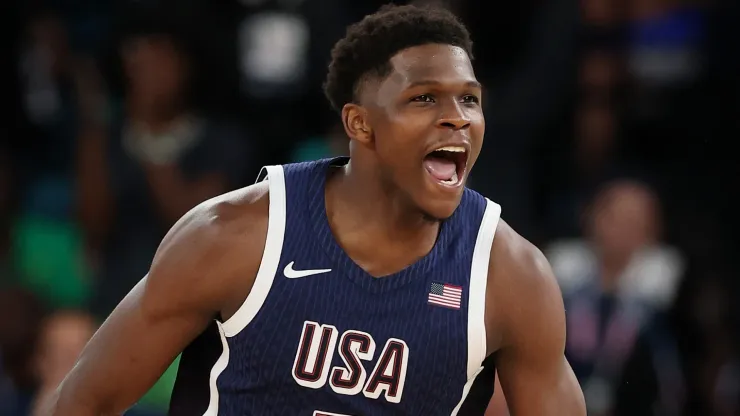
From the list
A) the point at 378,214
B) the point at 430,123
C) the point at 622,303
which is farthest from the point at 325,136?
the point at 430,123

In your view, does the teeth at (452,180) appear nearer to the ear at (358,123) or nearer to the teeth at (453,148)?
the teeth at (453,148)

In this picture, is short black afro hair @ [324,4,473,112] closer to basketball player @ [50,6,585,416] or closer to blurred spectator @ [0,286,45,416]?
basketball player @ [50,6,585,416]

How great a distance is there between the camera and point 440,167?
11.2 feet

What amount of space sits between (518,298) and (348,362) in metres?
0.48

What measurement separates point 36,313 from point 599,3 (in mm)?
3404

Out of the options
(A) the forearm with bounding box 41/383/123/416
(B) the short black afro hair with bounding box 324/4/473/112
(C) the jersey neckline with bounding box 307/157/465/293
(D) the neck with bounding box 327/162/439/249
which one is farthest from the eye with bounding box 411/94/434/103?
(A) the forearm with bounding box 41/383/123/416

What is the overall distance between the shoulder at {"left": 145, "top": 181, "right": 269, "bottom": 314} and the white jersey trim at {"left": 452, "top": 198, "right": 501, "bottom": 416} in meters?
0.57

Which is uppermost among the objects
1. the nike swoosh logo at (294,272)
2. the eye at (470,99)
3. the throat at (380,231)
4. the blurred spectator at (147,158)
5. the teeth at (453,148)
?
the eye at (470,99)

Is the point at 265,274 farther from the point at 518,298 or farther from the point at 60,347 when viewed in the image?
the point at 60,347

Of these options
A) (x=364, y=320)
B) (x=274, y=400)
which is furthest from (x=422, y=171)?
(x=274, y=400)

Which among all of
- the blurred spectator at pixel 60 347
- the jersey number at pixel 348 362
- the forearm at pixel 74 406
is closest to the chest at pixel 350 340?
the jersey number at pixel 348 362

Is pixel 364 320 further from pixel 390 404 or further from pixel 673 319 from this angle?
pixel 673 319

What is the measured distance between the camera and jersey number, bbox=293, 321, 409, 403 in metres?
3.43

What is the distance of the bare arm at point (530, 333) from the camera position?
11.4ft
